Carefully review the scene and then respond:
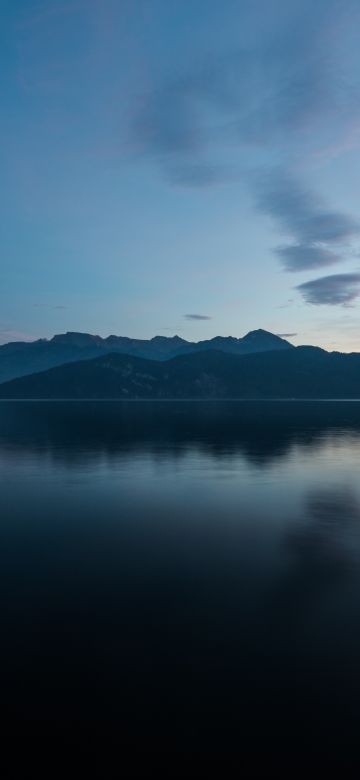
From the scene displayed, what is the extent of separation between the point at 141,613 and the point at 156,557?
355 inches

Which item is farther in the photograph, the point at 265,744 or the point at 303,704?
the point at 303,704

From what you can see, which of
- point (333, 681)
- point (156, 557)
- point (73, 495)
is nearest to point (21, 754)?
point (333, 681)

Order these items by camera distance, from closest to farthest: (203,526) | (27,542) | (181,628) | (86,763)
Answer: (86,763) → (181,628) → (27,542) → (203,526)

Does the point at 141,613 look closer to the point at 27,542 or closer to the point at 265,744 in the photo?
the point at 265,744

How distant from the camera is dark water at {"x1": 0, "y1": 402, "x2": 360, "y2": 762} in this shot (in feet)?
53.0

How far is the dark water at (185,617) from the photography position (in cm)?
1616

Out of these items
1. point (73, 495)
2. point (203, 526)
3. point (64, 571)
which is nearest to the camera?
Answer: point (64, 571)

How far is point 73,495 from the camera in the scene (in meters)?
54.1

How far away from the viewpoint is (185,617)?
76.8 feet

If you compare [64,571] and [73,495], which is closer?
[64,571]

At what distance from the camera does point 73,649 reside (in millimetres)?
20344

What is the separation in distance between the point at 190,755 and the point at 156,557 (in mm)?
18333

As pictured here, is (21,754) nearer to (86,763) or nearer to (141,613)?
(86,763)

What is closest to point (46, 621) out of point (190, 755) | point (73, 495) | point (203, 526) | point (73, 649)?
point (73, 649)
